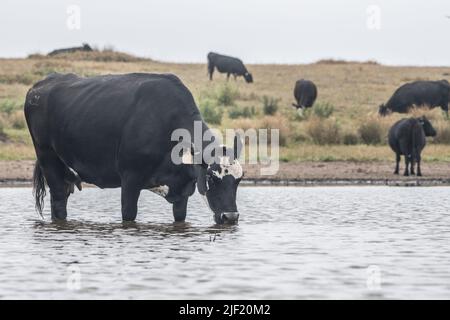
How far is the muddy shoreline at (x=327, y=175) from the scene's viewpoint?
26.0m

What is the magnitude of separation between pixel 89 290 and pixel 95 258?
222 centimetres

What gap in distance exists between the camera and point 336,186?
25.2 metres

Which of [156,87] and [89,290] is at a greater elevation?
[156,87]

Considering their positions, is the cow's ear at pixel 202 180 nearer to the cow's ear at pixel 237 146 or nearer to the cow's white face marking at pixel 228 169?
the cow's white face marking at pixel 228 169

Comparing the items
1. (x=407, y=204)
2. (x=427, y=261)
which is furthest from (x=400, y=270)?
(x=407, y=204)

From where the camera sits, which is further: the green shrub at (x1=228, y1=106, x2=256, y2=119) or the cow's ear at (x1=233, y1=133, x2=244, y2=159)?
the green shrub at (x1=228, y1=106, x2=256, y2=119)

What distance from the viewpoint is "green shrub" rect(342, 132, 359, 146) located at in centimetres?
3266

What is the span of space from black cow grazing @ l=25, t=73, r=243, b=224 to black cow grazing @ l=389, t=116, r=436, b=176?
40.7 ft

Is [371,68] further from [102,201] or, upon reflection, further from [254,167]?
[102,201]

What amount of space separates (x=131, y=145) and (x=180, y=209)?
3.95 ft

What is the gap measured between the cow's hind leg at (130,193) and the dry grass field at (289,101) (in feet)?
45.3

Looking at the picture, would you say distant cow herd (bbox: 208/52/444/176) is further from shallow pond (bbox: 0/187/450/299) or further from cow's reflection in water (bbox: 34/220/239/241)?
cow's reflection in water (bbox: 34/220/239/241)

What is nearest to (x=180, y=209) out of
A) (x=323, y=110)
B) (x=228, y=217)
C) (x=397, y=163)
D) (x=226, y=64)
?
(x=228, y=217)

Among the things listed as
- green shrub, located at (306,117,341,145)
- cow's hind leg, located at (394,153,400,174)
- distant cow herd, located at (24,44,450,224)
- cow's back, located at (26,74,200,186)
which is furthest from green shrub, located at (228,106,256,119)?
cow's back, located at (26,74,200,186)
